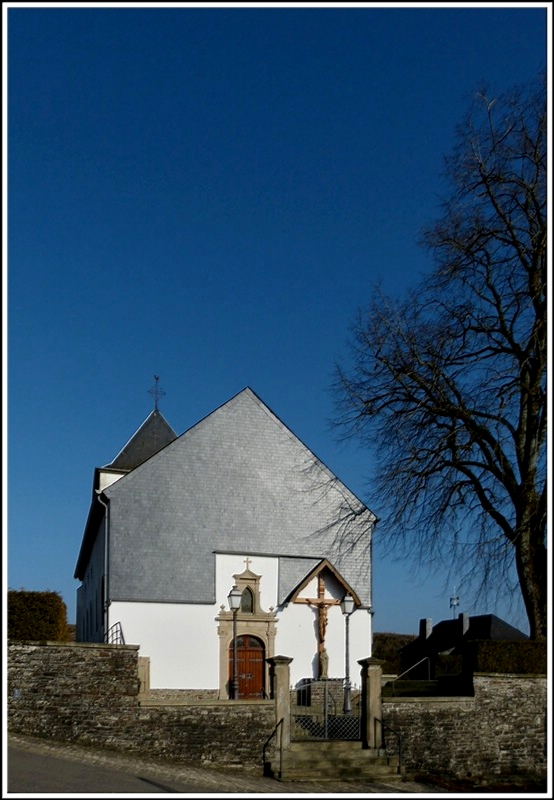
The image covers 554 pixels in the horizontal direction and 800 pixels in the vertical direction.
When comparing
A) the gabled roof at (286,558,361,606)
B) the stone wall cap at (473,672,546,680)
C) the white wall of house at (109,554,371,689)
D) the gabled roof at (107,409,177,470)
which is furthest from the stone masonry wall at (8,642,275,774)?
the gabled roof at (107,409,177,470)

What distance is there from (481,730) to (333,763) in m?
3.60

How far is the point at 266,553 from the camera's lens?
89.6 feet

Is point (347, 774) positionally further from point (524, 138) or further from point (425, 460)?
point (524, 138)

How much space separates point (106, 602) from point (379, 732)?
9.41m

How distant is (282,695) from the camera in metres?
18.1

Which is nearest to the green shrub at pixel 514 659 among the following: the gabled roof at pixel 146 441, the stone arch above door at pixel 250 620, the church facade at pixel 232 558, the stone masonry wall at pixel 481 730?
the stone masonry wall at pixel 481 730

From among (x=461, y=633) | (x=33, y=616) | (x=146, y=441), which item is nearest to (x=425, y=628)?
(x=461, y=633)

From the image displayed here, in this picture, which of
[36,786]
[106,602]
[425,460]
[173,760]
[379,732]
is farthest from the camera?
[106,602]

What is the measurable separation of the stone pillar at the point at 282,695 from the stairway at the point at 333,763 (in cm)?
31

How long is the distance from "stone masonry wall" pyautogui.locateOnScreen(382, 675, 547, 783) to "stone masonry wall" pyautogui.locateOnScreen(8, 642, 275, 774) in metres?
3.23

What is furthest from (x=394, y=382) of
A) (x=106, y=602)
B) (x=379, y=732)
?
(x=106, y=602)

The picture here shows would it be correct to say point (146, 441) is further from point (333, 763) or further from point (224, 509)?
point (333, 763)

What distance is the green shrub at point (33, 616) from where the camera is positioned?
18.4 metres

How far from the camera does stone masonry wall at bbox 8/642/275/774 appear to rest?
56.5 feet
